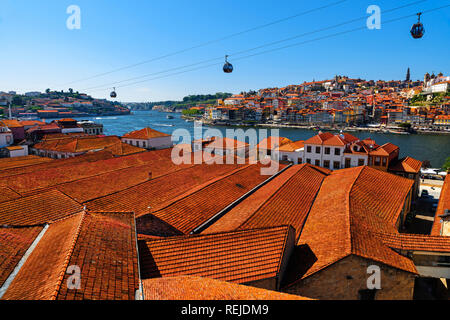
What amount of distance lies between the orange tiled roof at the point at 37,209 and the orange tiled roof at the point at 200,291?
225 inches

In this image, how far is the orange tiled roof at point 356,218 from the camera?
28.1ft

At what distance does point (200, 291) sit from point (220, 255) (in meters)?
2.40

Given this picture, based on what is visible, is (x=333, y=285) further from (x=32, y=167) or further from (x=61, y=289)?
(x=32, y=167)

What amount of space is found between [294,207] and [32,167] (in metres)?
19.9

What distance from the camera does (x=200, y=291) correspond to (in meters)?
5.91

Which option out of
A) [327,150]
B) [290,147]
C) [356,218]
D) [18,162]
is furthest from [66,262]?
[290,147]

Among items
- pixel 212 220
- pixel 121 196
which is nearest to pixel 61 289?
pixel 212 220

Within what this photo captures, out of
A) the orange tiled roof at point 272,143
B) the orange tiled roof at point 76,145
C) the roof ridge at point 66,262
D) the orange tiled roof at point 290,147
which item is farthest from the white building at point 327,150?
the roof ridge at point 66,262

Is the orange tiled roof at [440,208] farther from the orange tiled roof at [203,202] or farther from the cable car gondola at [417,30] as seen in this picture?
the orange tiled roof at [203,202]

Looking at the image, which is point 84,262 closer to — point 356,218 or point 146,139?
point 356,218

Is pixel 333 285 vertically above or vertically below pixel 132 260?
below

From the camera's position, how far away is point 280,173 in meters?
21.0

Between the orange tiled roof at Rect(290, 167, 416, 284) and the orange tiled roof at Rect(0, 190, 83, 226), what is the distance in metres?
9.14

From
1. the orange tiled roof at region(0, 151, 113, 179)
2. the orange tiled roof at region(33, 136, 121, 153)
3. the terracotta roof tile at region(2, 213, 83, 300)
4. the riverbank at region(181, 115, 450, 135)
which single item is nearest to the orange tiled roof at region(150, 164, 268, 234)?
the terracotta roof tile at region(2, 213, 83, 300)
